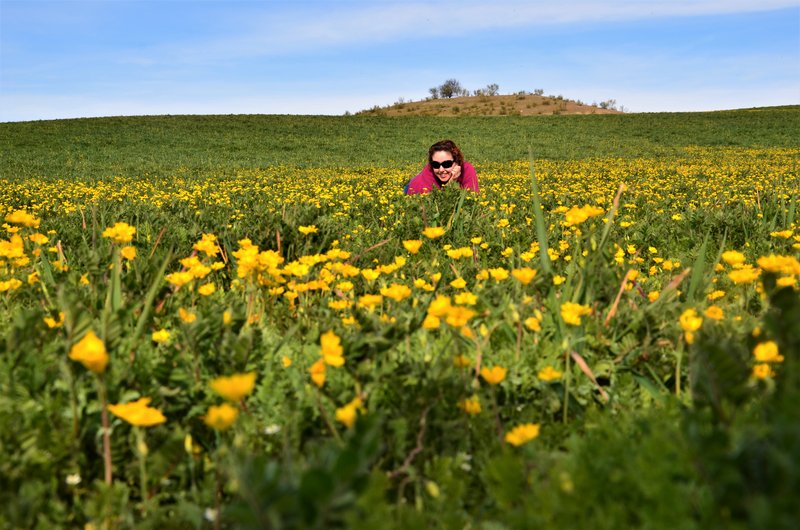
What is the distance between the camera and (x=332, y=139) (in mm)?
37562

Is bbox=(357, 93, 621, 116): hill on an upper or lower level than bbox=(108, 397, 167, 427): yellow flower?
upper

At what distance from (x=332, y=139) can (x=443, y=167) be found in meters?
29.3

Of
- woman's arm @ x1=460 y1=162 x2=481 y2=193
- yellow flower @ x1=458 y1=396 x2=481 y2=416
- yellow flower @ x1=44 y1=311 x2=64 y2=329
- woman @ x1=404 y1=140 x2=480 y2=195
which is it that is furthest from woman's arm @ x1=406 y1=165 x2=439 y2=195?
yellow flower @ x1=458 y1=396 x2=481 y2=416

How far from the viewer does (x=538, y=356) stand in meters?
2.49

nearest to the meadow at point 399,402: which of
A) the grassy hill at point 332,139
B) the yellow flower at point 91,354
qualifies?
the yellow flower at point 91,354

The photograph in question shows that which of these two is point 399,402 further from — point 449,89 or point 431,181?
point 449,89

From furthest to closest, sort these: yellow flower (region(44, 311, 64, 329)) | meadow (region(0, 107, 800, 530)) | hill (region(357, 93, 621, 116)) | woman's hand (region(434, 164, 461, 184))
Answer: hill (region(357, 93, 621, 116)), woman's hand (region(434, 164, 461, 184)), yellow flower (region(44, 311, 64, 329)), meadow (region(0, 107, 800, 530))

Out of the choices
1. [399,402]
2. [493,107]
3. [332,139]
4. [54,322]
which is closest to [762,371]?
[399,402]

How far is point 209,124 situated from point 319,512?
4583 centimetres

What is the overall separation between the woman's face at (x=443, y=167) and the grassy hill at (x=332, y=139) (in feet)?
36.8

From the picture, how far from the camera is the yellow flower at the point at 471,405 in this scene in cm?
192

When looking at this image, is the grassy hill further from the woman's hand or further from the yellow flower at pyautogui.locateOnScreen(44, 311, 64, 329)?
the yellow flower at pyautogui.locateOnScreen(44, 311, 64, 329)

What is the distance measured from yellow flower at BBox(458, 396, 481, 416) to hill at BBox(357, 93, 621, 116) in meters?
57.1

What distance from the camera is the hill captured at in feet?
193
